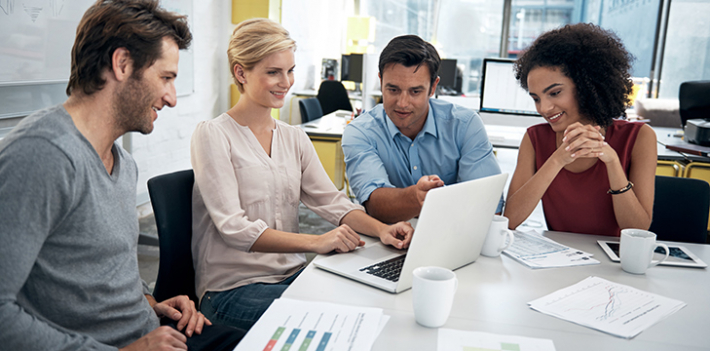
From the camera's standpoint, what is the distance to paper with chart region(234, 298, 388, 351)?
33.1 inches

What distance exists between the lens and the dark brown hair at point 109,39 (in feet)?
3.14

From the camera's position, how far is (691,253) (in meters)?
1.41

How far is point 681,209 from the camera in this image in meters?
1.72

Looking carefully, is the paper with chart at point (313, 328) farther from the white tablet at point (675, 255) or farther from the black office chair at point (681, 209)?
the black office chair at point (681, 209)

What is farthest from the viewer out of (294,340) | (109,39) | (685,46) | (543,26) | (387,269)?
(543,26)

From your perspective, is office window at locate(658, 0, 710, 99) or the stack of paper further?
office window at locate(658, 0, 710, 99)

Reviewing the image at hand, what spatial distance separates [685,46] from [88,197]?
779 cm

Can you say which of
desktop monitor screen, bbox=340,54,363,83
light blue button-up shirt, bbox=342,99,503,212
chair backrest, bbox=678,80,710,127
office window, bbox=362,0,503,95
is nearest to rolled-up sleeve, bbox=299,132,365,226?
light blue button-up shirt, bbox=342,99,503,212

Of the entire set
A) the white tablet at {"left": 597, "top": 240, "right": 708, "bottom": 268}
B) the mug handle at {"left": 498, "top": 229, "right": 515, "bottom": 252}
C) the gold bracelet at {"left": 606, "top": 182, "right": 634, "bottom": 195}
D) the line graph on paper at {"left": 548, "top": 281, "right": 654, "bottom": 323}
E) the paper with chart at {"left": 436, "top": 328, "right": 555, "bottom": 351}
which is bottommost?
the paper with chart at {"left": 436, "top": 328, "right": 555, "bottom": 351}

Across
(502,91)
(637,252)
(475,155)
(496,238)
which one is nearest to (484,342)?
(496,238)

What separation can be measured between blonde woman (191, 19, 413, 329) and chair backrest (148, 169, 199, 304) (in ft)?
0.11

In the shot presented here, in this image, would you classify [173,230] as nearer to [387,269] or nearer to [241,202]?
[241,202]

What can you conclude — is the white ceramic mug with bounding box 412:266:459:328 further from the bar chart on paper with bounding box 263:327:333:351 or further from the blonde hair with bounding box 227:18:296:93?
the blonde hair with bounding box 227:18:296:93

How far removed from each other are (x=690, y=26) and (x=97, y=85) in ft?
25.4
